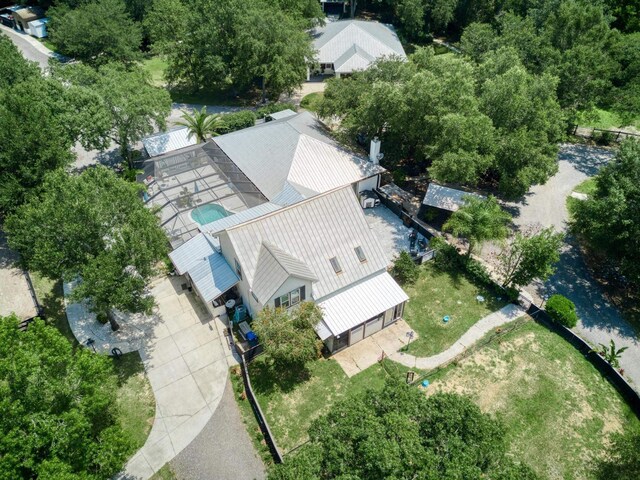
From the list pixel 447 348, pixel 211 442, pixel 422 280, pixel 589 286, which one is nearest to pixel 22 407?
pixel 211 442

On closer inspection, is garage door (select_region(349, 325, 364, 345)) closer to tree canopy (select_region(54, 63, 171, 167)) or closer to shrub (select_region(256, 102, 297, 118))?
tree canopy (select_region(54, 63, 171, 167))

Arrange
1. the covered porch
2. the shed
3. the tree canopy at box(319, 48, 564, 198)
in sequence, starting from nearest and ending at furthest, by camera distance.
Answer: the covered porch < the tree canopy at box(319, 48, 564, 198) < the shed

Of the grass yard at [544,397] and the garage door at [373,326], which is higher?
the garage door at [373,326]

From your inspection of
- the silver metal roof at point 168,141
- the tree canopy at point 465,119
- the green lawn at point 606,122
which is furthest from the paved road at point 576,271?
the silver metal roof at point 168,141

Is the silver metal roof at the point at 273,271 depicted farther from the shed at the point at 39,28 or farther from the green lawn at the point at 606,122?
the shed at the point at 39,28

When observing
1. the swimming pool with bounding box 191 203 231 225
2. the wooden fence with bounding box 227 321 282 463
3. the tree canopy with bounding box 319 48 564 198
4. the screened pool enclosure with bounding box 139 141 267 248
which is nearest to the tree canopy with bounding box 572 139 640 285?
the tree canopy with bounding box 319 48 564 198

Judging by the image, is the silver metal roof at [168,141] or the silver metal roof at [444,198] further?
the silver metal roof at [168,141]

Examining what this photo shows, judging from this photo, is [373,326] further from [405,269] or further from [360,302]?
[405,269]
